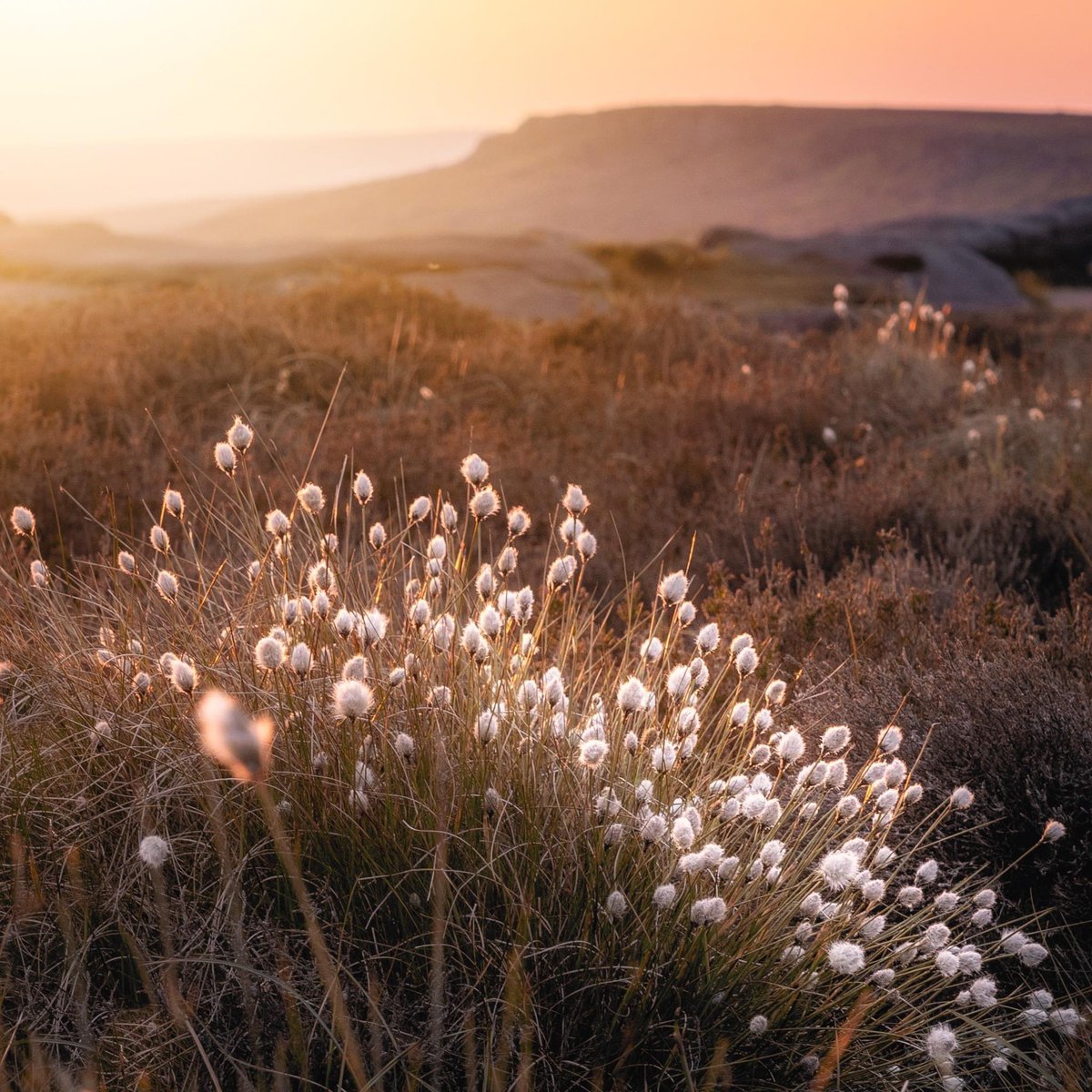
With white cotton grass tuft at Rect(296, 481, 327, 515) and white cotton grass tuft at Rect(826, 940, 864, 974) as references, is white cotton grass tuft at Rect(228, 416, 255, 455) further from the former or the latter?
white cotton grass tuft at Rect(826, 940, 864, 974)

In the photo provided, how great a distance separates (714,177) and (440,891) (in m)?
65.3

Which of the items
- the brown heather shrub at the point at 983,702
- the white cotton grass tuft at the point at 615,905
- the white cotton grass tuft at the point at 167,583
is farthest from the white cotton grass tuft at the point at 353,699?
the brown heather shrub at the point at 983,702

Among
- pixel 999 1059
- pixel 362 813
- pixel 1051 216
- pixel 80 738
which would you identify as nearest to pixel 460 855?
pixel 362 813

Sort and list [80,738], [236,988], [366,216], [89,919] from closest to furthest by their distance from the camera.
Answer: [236,988]
[89,919]
[80,738]
[366,216]

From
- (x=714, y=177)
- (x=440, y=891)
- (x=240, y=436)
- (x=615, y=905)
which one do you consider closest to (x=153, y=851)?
(x=440, y=891)

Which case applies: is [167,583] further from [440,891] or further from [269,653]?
[440,891]

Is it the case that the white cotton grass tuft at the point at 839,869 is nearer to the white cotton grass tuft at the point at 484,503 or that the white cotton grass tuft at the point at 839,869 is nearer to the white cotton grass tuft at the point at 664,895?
the white cotton grass tuft at the point at 664,895

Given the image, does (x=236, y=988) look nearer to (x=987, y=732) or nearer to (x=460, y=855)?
(x=460, y=855)

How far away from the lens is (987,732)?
2504mm

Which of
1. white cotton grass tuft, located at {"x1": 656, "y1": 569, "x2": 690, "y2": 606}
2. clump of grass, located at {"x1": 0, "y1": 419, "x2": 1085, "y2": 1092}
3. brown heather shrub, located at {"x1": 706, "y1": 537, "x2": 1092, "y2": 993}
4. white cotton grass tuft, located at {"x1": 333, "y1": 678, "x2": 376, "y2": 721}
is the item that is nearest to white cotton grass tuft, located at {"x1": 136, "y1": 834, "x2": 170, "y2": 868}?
clump of grass, located at {"x1": 0, "y1": 419, "x2": 1085, "y2": 1092}

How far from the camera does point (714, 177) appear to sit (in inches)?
2447

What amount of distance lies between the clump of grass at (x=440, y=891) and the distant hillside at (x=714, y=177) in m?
47.2

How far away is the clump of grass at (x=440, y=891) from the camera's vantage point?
5.38 ft

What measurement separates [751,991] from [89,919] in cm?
113
